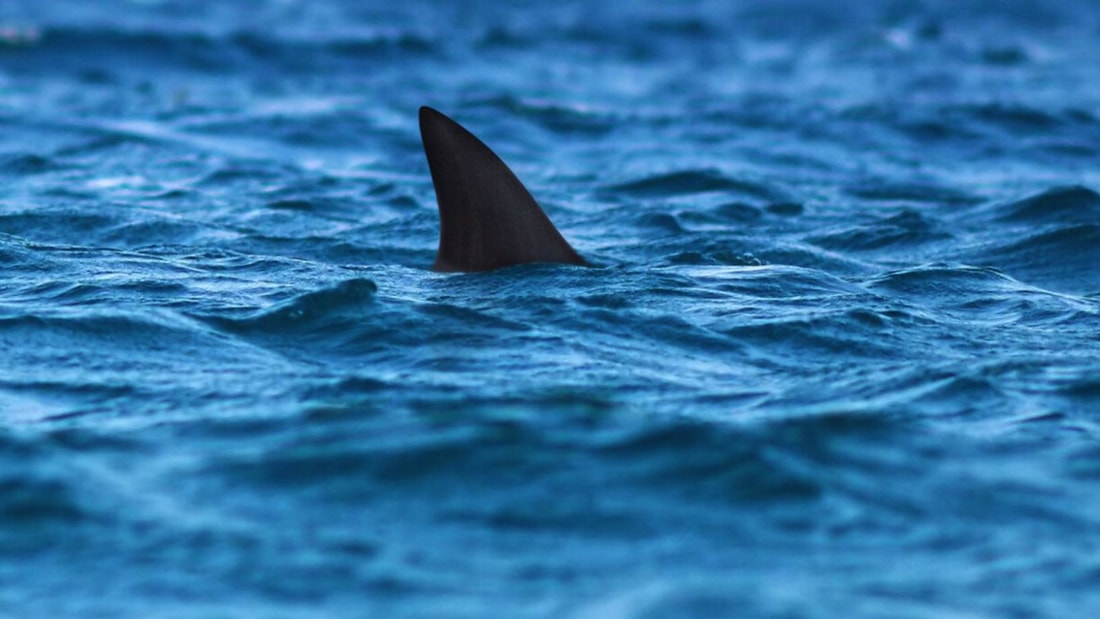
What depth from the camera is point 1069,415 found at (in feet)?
20.4

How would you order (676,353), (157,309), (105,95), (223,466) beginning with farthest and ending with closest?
(105,95) → (157,309) → (676,353) → (223,466)

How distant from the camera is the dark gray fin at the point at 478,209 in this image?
7.91 meters

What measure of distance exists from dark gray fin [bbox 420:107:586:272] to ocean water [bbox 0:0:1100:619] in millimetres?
148

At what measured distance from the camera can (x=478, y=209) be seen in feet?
26.5

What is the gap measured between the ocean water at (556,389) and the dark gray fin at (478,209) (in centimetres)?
15

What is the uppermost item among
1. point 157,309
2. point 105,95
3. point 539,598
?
point 105,95

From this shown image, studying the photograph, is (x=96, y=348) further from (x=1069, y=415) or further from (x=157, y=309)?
(x=1069, y=415)

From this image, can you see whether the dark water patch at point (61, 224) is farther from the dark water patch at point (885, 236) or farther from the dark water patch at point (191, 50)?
the dark water patch at point (191, 50)

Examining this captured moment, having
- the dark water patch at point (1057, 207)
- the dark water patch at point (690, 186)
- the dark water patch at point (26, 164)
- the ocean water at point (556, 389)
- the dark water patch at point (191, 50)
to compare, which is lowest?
the ocean water at point (556, 389)

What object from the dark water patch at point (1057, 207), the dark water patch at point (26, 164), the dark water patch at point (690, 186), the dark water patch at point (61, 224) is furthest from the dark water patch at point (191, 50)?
the dark water patch at point (1057, 207)

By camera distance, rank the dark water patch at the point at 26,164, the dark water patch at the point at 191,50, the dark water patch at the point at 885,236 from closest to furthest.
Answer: the dark water patch at the point at 885,236 → the dark water patch at the point at 26,164 → the dark water patch at the point at 191,50

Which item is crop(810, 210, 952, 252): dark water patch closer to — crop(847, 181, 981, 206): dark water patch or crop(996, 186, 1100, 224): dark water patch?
crop(996, 186, 1100, 224): dark water patch

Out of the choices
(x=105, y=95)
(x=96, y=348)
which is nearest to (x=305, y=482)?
(x=96, y=348)

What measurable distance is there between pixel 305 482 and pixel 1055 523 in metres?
2.69
